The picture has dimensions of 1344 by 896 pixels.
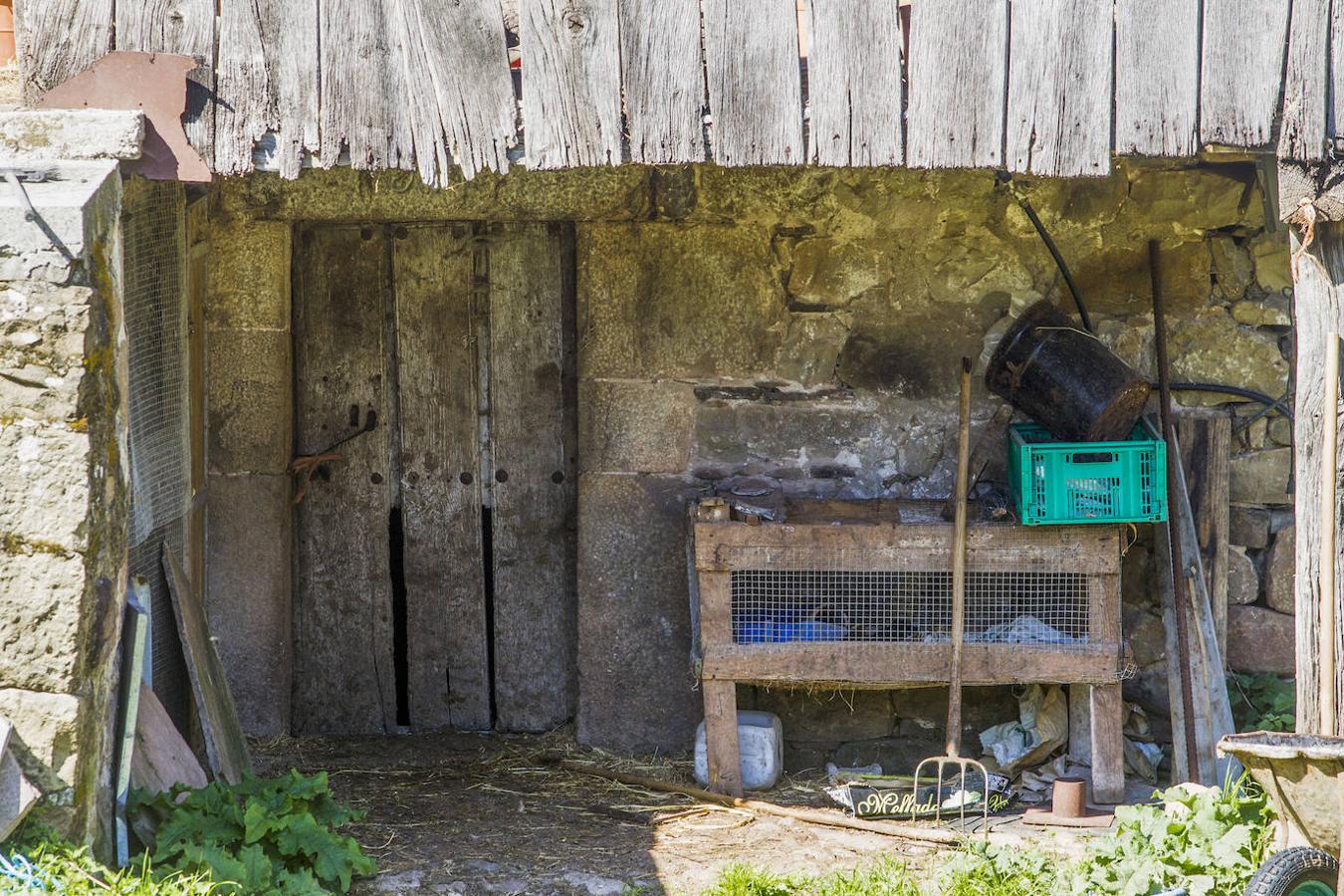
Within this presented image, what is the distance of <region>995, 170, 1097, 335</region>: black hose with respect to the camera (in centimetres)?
527

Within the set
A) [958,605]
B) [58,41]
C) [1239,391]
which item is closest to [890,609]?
[958,605]

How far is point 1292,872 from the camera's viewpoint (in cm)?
368

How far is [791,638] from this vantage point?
5188 millimetres

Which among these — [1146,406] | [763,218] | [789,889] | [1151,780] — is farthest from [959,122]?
[1151,780]

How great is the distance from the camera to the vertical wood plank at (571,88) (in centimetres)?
400

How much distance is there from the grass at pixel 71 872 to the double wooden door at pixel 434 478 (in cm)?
227

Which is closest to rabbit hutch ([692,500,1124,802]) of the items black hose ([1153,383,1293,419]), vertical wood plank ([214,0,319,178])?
black hose ([1153,383,1293,419])

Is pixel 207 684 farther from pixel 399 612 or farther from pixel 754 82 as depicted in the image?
pixel 754 82

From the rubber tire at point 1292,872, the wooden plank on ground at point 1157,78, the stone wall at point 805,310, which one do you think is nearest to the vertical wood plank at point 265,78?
the stone wall at point 805,310

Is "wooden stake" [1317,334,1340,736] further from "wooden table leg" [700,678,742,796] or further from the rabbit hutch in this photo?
"wooden table leg" [700,678,742,796]

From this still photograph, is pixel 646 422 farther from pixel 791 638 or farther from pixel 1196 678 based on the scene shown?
pixel 1196 678

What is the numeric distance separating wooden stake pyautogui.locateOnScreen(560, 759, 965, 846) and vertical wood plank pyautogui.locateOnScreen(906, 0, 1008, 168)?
2.21m

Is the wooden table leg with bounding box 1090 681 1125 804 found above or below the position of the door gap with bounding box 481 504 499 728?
below

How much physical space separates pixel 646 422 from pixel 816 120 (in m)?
1.72
